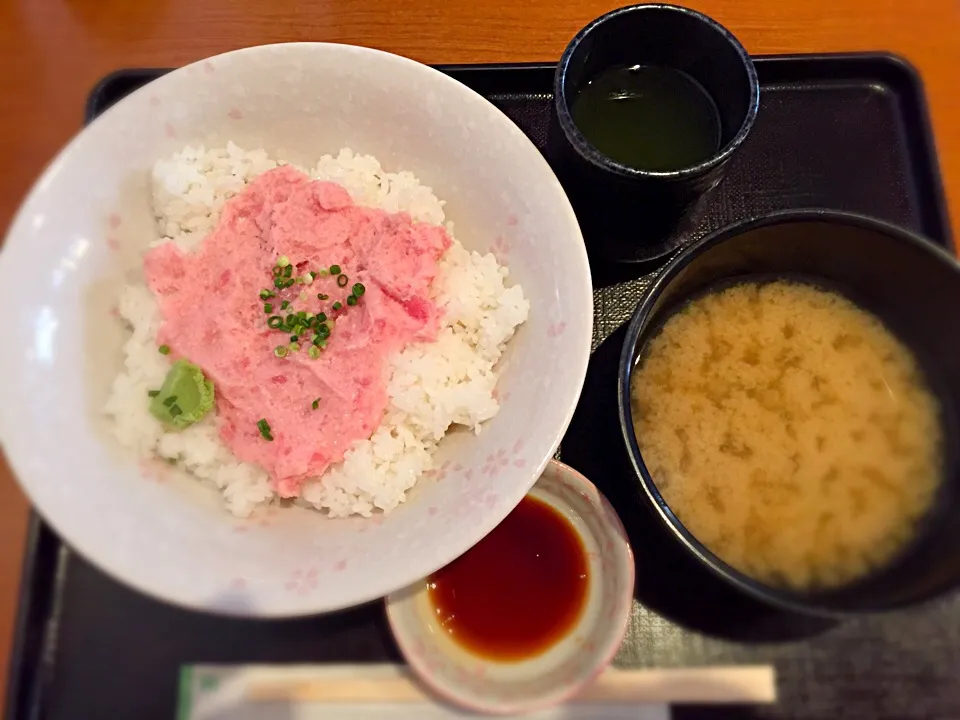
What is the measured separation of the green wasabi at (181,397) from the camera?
1.59 m

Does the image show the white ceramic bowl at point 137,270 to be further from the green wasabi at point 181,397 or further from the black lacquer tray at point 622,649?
the black lacquer tray at point 622,649

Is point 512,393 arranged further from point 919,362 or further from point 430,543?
point 919,362

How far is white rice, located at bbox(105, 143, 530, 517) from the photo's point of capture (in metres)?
1.59

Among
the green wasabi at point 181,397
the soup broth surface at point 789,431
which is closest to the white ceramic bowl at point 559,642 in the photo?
the soup broth surface at point 789,431

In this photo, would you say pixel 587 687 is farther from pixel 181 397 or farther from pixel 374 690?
pixel 181 397

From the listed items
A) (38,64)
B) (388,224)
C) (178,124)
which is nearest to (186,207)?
(178,124)

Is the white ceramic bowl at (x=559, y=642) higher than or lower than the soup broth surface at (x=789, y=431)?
lower

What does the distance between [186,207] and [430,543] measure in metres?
1.09

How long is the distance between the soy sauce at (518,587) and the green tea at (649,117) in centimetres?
100

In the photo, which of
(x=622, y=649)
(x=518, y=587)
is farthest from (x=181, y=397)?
(x=622, y=649)

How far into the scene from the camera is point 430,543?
1438 mm

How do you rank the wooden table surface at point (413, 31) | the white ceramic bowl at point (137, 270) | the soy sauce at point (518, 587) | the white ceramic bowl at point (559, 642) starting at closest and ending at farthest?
the white ceramic bowl at point (137, 270)
the white ceramic bowl at point (559, 642)
the soy sauce at point (518, 587)
the wooden table surface at point (413, 31)

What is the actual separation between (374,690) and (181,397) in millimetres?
854

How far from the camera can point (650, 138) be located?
71.5 inches
